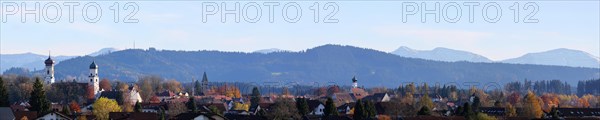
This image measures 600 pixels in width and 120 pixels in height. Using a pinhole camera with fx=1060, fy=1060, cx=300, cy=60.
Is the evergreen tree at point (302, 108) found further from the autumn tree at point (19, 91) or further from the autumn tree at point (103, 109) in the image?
the autumn tree at point (19, 91)

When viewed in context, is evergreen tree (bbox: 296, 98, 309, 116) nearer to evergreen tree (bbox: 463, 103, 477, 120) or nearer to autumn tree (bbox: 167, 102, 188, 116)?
autumn tree (bbox: 167, 102, 188, 116)

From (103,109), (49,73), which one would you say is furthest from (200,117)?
(49,73)

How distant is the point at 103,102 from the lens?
85.0 m

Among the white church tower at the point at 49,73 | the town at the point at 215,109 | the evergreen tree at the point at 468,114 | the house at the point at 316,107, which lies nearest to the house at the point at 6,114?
the town at the point at 215,109

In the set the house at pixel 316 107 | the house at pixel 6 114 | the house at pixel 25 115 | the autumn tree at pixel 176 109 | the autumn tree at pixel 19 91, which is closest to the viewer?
the house at pixel 6 114

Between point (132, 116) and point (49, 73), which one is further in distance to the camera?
point (49, 73)

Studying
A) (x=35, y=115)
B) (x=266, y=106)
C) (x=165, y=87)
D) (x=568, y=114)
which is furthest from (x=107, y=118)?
(x=165, y=87)

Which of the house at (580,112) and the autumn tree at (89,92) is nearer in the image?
the house at (580,112)

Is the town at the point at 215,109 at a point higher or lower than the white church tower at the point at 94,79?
lower

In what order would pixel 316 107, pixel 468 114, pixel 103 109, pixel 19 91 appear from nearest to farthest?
pixel 468 114, pixel 103 109, pixel 316 107, pixel 19 91

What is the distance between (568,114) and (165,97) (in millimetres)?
60960

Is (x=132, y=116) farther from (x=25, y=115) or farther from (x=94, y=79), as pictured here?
(x=94, y=79)

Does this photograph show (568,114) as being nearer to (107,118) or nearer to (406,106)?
(406,106)

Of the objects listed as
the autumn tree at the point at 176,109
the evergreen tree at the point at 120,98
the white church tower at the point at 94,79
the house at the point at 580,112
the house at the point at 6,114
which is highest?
the white church tower at the point at 94,79
